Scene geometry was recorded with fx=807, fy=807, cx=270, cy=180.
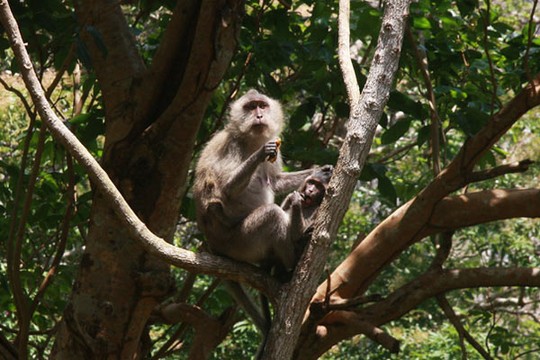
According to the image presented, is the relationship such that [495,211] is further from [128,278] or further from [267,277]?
[128,278]

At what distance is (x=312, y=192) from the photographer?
498cm

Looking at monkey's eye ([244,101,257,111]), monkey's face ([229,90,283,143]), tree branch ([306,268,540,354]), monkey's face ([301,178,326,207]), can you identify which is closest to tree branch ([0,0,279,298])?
tree branch ([306,268,540,354])

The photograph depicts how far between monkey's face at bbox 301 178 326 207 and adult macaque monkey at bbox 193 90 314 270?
164mm

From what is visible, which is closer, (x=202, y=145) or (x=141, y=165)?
(x=141, y=165)

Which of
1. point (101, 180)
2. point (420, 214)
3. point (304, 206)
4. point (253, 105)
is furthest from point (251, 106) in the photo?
point (101, 180)

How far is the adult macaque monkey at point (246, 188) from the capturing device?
4.93 meters

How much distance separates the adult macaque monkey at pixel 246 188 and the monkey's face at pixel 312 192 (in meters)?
0.16

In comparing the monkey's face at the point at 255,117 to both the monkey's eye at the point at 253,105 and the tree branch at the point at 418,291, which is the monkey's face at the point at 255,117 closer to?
the monkey's eye at the point at 253,105

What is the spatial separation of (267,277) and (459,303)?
9.79 metres

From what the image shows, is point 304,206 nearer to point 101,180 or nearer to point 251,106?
point 251,106

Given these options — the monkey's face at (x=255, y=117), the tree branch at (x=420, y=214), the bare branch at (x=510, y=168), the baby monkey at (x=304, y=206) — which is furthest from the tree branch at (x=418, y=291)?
the monkey's face at (x=255, y=117)

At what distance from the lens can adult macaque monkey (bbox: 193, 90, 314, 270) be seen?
4.93 meters

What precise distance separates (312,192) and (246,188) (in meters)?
0.51

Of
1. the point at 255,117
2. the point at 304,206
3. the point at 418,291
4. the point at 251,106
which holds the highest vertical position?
the point at 251,106
